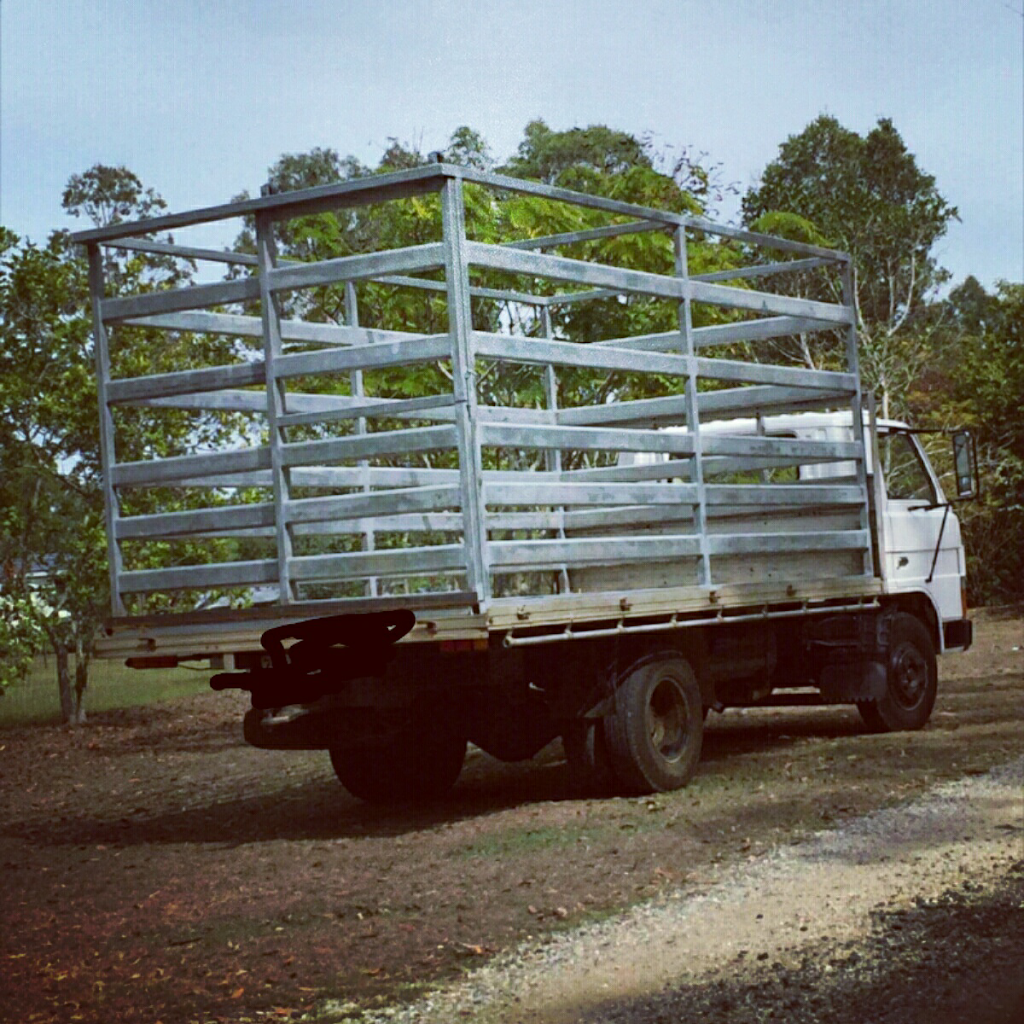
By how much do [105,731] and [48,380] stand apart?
1580 centimetres

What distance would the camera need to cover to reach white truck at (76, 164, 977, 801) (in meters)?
6.11

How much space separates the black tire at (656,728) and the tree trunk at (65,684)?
23.0 feet

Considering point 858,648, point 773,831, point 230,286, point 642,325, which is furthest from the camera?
point 642,325

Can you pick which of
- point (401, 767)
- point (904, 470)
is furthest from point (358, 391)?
point (904, 470)

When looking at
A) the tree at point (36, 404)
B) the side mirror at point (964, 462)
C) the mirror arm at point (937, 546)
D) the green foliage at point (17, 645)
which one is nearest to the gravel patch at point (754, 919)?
the tree at point (36, 404)

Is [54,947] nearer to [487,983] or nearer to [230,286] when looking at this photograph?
[487,983]

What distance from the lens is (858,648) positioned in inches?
458

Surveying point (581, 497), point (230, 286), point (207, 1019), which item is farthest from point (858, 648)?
point (230, 286)

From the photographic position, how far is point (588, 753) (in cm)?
952

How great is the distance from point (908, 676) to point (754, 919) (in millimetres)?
6277

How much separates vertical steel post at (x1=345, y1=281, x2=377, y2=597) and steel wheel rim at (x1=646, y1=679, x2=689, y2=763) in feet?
6.23

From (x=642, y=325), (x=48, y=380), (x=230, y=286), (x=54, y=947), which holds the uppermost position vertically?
(x=642, y=325)

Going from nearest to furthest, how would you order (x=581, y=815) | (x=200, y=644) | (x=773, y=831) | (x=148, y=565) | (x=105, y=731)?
(x=200, y=644) → (x=773, y=831) → (x=581, y=815) → (x=148, y=565) → (x=105, y=731)

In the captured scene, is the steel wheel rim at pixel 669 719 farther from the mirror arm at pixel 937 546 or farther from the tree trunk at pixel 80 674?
the tree trunk at pixel 80 674
